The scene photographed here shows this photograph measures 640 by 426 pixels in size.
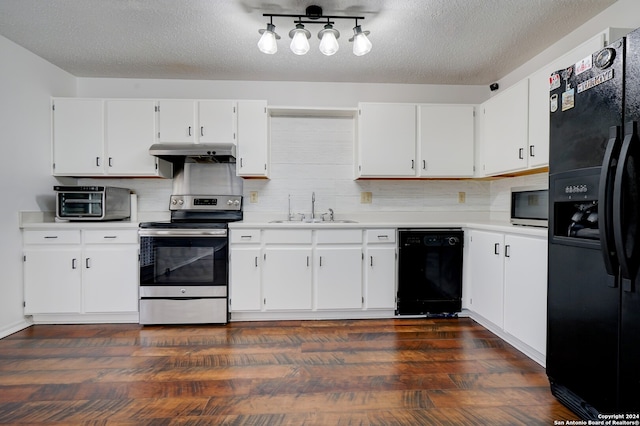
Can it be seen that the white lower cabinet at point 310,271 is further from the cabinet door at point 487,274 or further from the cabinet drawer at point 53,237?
the cabinet drawer at point 53,237

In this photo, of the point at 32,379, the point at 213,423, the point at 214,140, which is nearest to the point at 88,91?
the point at 214,140

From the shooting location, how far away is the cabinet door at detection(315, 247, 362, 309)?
2998 mm

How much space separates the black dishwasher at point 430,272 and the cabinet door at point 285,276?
90cm

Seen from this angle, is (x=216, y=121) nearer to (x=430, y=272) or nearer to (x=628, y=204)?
(x=430, y=272)

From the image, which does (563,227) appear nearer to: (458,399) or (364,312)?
(458,399)

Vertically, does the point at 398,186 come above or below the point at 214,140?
below

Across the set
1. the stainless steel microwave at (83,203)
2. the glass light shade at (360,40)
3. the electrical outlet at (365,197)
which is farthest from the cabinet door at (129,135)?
the electrical outlet at (365,197)

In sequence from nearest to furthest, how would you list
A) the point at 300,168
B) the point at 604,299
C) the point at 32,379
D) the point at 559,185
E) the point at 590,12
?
the point at 604,299 → the point at 559,185 → the point at 32,379 → the point at 590,12 → the point at 300,168

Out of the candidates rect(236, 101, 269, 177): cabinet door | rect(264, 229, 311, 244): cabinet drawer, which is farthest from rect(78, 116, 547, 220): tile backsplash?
rect(264, 229, 311, 244): cabinet drawer

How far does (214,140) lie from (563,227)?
9.34ft

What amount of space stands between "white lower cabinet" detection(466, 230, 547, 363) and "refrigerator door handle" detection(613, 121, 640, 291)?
75 centimetres

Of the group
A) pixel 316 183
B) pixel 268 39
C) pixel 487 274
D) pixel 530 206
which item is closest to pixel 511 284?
pixel 487 274

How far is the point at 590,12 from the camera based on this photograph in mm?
2275

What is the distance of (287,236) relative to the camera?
2982 mm
